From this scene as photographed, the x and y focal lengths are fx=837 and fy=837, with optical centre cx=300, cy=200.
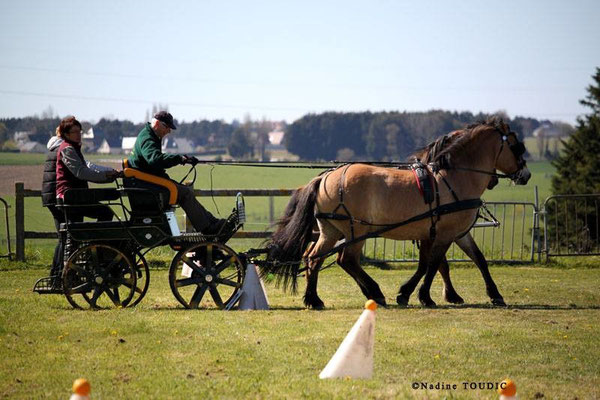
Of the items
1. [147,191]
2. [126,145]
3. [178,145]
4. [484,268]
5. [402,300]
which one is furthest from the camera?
[178,145]

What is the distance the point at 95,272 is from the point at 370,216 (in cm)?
347

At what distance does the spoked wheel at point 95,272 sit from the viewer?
9.92 m

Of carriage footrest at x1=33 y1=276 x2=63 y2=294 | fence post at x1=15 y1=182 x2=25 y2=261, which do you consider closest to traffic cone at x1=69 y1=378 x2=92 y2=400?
carriage footrest at x1=33 y1=276 x2=63 y2=294

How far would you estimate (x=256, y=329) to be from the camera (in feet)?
28.8

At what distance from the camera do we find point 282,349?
7797 mm

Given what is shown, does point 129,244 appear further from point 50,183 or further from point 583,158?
point 583,158

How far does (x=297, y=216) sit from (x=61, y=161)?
9.81 ft

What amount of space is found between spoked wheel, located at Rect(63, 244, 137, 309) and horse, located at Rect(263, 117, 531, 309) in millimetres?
1781

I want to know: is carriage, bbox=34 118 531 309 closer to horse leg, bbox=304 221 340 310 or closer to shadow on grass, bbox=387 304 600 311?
horse leg, bbox=304 221 340 310

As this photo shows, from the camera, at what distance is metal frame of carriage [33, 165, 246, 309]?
991 centimetres

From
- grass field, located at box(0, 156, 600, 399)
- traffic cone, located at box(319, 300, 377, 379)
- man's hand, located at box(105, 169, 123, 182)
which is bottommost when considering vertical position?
grass field, located at box(0, 156, 600, 399)

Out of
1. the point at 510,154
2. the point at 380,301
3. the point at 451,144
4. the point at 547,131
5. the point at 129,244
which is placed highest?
the point at 547,131

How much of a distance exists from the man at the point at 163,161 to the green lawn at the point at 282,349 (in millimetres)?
1089

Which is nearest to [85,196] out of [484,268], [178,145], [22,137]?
[484,268]
